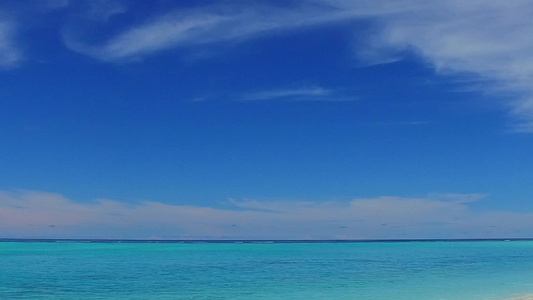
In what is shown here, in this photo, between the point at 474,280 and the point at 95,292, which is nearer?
the point at 95,292

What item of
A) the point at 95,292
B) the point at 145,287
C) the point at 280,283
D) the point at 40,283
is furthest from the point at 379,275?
the point at 40,283

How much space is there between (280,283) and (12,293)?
44.9ft

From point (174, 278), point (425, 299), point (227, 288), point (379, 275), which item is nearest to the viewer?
point (425, 299)

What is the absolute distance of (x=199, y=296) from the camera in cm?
2450

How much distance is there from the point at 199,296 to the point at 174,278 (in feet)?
32.6

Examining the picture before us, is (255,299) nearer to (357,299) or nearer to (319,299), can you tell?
(319,299)

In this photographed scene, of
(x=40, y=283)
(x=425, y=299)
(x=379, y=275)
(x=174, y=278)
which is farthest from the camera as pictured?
(x=379, y=275)

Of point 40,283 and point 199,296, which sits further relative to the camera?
point 40,283

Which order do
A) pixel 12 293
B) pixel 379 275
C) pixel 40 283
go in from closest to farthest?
pixel 12 293 → pixel 40 283 → pixel 379 275

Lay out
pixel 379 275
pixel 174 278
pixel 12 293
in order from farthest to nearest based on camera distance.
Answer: pixel 379 275
pixel 174 278
pixel 12 293

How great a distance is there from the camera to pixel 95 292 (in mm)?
26656

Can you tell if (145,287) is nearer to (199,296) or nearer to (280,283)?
(199,296)

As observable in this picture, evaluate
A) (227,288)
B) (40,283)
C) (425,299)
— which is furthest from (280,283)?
(40,283)

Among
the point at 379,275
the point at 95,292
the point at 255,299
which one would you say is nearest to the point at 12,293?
the point at 95,292
